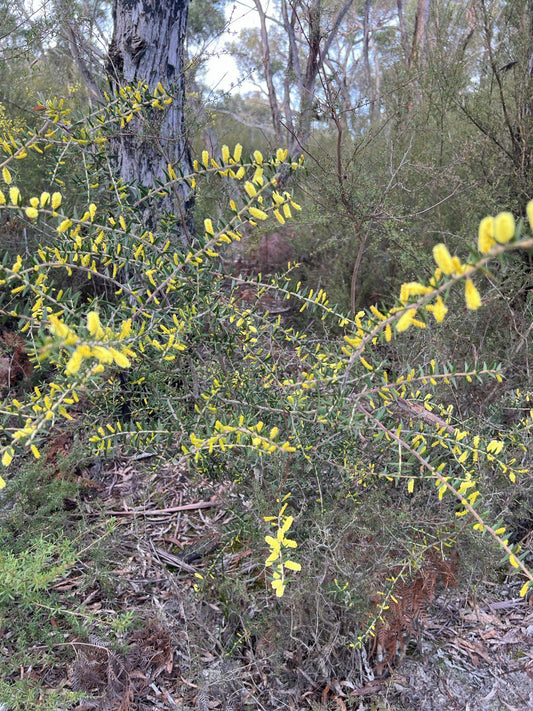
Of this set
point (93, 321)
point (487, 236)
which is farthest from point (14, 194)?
point (487, 236)

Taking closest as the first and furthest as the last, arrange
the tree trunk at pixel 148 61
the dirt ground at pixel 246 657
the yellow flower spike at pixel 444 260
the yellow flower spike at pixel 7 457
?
the yellow flower spike at pixel 444 260
the yellow flower spike at pixel 7 457
the dirt ground at pixel 246 657
the tree trunk at pixel 148 61

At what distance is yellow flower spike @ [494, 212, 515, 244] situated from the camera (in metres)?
0.62

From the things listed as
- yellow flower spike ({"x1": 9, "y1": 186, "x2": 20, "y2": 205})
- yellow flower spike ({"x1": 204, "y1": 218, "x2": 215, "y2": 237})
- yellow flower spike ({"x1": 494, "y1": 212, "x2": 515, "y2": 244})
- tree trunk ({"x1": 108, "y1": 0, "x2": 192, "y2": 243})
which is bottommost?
yellow flower spike ({"x1": 494, "y1": 212, "x2": 515, "y2": 244})

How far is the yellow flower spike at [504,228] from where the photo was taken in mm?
625

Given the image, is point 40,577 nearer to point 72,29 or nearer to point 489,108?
point 72,29

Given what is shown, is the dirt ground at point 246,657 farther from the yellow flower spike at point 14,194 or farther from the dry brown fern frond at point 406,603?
the yellow flower spike at point 14,194

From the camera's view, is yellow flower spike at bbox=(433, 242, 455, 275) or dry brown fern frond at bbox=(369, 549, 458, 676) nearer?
yellow flower spike at bbox=(433, 242, 455, 275)

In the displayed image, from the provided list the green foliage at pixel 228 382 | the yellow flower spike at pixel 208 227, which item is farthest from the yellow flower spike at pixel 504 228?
the yellow flower spike at pixel 208 227

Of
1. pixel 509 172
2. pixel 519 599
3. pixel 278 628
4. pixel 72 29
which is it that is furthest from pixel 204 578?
pixel 72 29

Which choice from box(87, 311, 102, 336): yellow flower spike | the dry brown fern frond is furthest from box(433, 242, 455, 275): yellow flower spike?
the dry brown fern frond

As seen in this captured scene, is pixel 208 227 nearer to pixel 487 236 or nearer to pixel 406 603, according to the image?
pixel 487 236

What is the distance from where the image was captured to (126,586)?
2100 millimetres

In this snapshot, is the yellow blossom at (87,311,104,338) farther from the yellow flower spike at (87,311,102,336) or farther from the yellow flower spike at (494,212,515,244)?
the yellow flower spike at (494,212,515,244)

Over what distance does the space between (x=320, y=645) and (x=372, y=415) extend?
95 centimetres
